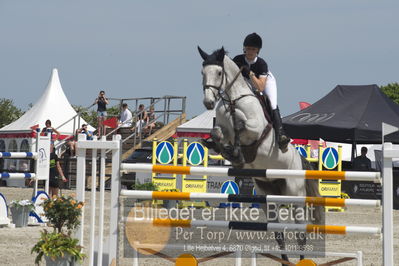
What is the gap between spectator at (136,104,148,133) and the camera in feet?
81.6

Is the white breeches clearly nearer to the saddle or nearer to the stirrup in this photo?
the saddle

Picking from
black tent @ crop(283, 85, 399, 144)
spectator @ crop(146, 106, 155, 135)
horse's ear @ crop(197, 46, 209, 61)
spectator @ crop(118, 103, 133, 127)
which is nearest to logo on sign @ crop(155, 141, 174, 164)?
black tent @ crop(283, 85, 399, 144)

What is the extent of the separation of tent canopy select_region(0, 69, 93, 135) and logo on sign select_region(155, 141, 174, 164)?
42.7 ft

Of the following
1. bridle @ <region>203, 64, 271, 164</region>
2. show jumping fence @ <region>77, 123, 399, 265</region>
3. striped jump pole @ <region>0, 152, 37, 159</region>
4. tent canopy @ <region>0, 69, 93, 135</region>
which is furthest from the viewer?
tent canopy @ <region>0, 69, 93, 135</region>

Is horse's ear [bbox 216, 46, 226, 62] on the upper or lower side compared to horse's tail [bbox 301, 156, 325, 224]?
upper

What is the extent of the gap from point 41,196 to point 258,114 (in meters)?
5.69

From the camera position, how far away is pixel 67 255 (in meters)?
5.25

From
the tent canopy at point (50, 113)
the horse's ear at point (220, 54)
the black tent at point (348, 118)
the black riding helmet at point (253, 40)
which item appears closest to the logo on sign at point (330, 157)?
the black tent at point (348, 118)

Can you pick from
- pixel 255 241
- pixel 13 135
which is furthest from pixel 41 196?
pixel 13 135

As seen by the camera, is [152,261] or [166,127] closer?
[152,261]

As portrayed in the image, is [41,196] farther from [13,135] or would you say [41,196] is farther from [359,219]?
[13,135]

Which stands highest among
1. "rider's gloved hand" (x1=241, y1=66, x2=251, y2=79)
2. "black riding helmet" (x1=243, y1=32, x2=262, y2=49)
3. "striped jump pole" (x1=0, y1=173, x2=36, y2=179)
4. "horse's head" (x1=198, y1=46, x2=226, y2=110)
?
"black riding helmet" (x1=243, y1=32, x2=262, y2=49)

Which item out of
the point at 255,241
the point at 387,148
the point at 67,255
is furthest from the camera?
the point at 255,241

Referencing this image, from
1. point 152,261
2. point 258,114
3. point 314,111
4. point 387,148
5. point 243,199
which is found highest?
point 314,111
